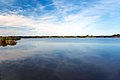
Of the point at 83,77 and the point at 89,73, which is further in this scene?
the point at 89,73

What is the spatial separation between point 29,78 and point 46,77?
1.59 m

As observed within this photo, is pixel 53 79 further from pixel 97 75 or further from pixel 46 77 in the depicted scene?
pixel 97 75

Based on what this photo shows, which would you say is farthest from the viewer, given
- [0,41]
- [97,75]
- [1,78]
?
[0,41]

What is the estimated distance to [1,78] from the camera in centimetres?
1460

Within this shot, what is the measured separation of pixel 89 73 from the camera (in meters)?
16.9

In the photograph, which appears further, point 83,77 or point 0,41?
point 0,41

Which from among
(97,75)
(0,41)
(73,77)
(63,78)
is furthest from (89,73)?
(0,41)

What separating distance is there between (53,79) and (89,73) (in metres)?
4.20

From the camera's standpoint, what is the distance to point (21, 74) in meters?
16.4

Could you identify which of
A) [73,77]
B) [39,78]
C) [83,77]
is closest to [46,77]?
[39,78]

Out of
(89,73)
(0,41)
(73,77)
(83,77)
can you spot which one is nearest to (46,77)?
(73,77)

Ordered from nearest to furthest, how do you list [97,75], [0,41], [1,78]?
[1,78] < [97,75] < [0,41]

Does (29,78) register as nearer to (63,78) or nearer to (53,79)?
(53,79)

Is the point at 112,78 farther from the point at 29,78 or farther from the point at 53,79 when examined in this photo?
the point at 29,78
